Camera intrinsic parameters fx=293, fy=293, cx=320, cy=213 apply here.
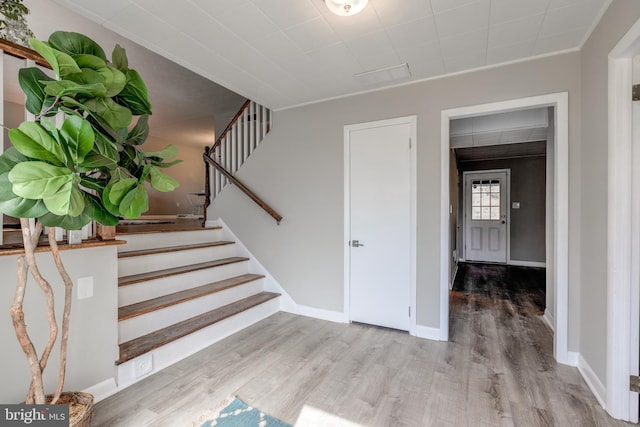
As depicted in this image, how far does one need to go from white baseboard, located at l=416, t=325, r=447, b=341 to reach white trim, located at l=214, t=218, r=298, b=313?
4.81 feet

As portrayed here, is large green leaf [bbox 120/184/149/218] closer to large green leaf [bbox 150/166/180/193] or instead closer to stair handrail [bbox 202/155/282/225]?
large green leaf [bbox 150/166/180/193]

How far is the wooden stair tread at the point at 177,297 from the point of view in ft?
7.72

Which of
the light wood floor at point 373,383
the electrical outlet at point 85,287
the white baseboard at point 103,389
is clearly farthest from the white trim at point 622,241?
the electrical outlet at point 85,287

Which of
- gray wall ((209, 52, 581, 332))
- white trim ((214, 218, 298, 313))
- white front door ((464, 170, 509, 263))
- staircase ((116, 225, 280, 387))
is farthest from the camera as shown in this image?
white front door ((464, 170, 509, 263))

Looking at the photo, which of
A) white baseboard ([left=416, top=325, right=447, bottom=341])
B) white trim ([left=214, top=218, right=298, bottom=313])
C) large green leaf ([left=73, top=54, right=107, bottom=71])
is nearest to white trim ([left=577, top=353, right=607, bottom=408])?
white baseboard ([left=416, top=325, right=447, bottom=341])

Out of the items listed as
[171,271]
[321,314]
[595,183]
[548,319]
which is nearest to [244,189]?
[171,271]

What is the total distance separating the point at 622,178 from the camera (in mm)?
1744

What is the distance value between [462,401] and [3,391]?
8.80ft

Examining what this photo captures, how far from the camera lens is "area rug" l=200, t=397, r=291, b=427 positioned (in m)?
1.72

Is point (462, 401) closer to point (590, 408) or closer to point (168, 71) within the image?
point (590, 408)

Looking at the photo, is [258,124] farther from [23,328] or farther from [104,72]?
[23,328]

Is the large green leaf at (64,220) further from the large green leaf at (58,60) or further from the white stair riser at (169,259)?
the white stair riser at (169,259)

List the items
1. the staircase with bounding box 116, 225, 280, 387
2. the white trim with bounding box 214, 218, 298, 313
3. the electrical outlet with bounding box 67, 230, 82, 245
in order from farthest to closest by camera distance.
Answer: the white trim with bounding box 214, 218, 298, 313 < the staircase with bounding box 116, 225, 280, 387 < the electrical outlet with bounding box 67, 230, 82, 245

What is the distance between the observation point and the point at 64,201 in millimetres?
1144
